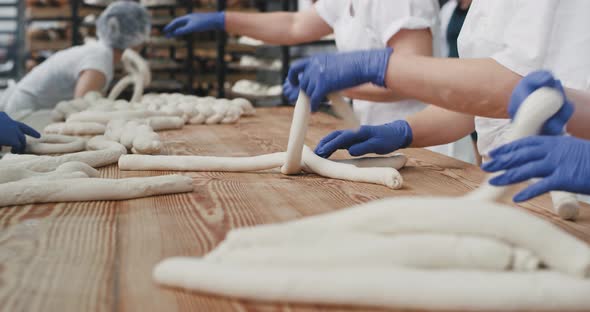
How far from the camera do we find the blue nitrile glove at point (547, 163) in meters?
0.88

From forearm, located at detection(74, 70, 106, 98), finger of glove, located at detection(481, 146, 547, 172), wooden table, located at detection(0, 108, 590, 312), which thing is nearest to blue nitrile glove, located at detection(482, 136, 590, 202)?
finger of glove, located at detection(481, 146, 547, 172)

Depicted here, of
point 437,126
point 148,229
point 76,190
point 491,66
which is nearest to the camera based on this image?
point 148,229

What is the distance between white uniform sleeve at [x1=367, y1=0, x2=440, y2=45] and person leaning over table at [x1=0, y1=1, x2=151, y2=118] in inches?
77.8

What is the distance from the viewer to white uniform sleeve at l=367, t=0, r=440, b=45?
201 cm

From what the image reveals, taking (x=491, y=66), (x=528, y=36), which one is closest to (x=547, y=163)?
(x=491, y=66)

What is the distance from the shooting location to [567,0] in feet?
4.30

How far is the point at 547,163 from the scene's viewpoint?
2.98 feet

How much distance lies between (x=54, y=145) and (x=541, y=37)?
142 centimetres

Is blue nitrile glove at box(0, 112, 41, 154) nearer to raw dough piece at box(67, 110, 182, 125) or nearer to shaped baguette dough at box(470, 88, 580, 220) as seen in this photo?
raw dough piece at box(67, 110, 182, 125)

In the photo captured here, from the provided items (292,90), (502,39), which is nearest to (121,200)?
(292,90)

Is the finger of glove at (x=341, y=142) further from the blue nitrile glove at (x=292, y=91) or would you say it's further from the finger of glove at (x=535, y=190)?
the finger of glove at (x=535, y=190)

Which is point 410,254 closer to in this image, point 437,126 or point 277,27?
point 437,126

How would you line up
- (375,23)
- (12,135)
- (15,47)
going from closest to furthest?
1. (12,135)
2. (375,23)
3. (15,47)

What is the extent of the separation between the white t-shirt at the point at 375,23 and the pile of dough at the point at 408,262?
140 centimetres
